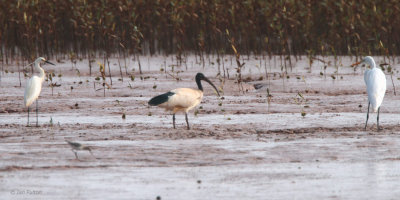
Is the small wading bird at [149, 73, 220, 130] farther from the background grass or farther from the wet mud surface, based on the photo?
the background grass

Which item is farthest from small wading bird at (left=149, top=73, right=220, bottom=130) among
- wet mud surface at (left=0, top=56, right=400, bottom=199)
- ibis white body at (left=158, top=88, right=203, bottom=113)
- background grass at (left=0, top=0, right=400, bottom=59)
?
background grass at (left=0, top=0, right=400, bottom=59)

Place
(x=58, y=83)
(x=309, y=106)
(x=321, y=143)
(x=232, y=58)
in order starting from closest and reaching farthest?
1. (x=321, y=143)
2. (x=309, y=106)
3. (x=58, y=83)
4. (x=232, y=58)

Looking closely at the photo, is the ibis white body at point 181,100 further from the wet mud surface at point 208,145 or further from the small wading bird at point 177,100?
the wet mud surface at point 208,145

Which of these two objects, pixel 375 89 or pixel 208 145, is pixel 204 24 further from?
pixel 208 145

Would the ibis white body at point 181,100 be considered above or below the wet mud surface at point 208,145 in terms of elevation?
above

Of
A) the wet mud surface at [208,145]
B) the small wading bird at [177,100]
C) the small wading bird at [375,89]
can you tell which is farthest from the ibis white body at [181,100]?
the small wading bird at [375,89]

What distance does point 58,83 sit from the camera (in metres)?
16.5

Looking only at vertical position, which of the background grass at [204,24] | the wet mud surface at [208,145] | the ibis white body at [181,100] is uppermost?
the background grass at [204,24]

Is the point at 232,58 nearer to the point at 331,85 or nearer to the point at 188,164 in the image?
the point at 331,85

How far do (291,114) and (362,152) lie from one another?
3490 millimetres

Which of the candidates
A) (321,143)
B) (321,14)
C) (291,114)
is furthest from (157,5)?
(321,143)

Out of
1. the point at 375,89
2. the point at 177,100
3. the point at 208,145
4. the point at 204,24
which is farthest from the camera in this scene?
the point at 204,24

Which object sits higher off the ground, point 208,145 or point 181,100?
point 181,100

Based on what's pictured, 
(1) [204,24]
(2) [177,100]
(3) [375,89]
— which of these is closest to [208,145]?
(2) [177,100]
